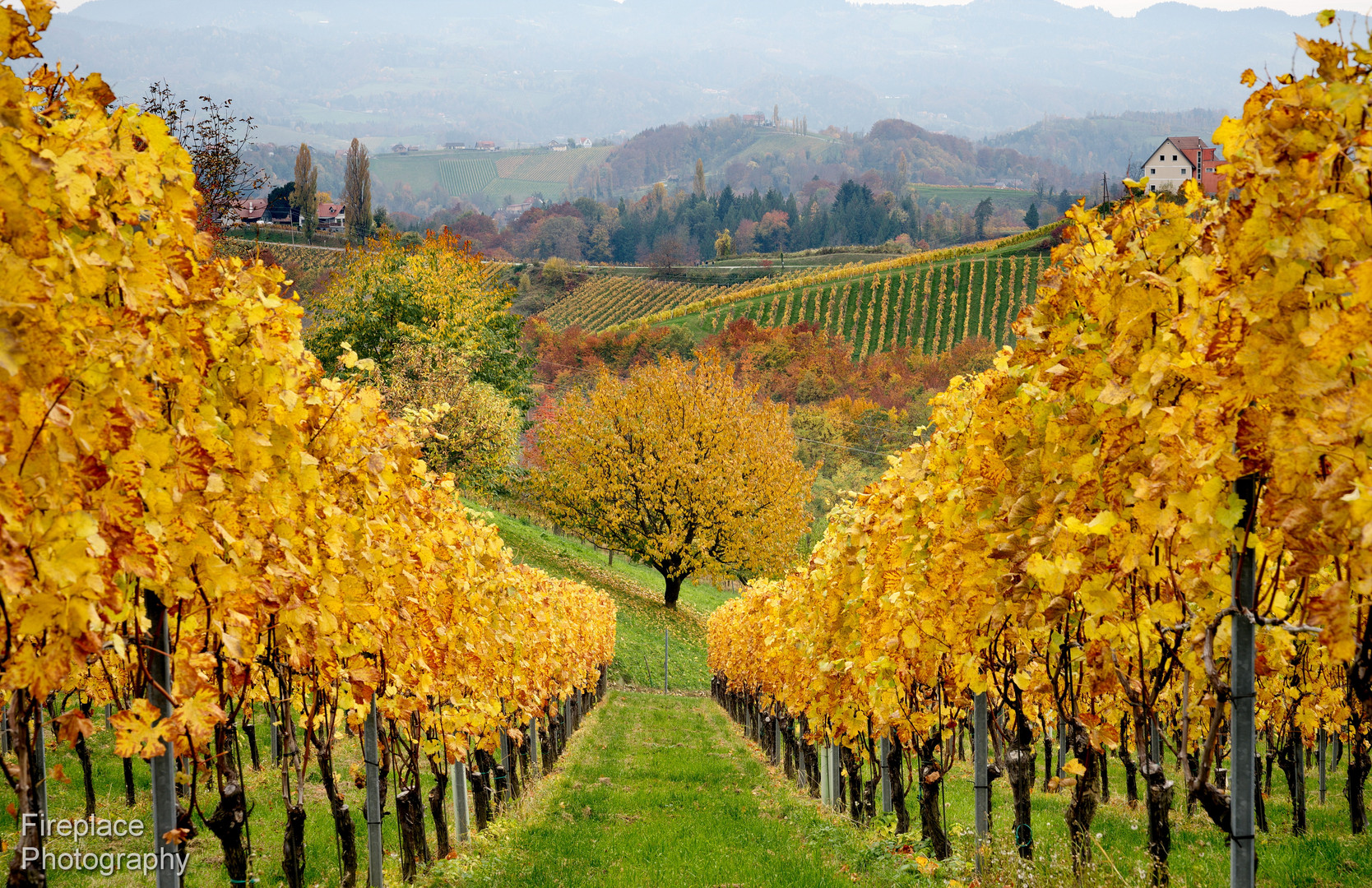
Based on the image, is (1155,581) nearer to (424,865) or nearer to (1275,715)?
(424,865)

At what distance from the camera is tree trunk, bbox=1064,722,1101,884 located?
468 centimetres

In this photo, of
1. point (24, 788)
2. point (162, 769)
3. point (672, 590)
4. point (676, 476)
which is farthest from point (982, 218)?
point (24, 788)

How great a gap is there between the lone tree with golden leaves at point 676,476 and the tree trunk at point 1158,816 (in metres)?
21.6

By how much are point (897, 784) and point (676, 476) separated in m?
19.9

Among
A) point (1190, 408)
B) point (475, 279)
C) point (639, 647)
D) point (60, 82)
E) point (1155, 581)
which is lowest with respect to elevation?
point (639, 647)

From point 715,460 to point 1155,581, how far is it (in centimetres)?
2436

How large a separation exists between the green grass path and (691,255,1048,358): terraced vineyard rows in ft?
205

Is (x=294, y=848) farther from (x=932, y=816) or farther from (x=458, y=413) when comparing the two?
(x=458, y=413)

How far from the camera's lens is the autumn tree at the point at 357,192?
71.6 metres

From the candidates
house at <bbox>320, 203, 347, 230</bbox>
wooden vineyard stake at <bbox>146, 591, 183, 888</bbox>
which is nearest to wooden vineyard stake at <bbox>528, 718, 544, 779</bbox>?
wooden vineyard stake at <bbox>146, 591, 183, 888</bbox>

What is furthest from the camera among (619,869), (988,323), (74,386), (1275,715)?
(988,323)

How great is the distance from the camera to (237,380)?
3.08 meters

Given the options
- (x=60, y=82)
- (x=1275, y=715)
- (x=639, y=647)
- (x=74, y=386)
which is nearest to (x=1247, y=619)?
(x=74, y=386)

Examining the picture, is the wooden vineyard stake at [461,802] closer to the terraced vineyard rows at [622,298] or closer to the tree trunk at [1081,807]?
the tree trunk at [1081,807]
